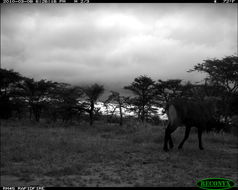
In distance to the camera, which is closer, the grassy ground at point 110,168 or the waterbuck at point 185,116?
the grassy ground at point 110,168

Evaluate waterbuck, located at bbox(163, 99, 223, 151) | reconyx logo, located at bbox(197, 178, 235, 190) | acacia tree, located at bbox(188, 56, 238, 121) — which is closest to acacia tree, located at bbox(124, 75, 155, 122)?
acacia tree, located at bbox(188, 56, 238, 121)

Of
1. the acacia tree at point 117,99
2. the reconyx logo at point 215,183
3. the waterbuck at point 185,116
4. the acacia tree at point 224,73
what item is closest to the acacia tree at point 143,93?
the acacia tree at point 117,99

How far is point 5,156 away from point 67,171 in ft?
7.41

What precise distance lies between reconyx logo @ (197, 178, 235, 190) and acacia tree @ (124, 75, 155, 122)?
22.5 metres

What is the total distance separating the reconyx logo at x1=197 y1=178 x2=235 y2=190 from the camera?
333cm

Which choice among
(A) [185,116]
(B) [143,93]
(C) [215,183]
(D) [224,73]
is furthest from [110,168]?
(B) [143,93]

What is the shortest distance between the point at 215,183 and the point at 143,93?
76.3 ft

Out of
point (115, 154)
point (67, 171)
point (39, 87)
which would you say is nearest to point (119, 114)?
point (39, 87)

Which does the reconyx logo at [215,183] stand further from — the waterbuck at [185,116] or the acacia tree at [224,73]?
the acacia tree at [224,73]

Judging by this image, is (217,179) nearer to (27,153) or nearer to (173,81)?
(27,153)

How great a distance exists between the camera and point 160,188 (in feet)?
11.0

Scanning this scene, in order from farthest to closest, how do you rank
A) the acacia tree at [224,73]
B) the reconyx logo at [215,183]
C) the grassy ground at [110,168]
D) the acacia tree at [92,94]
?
1. the acacia tree at [92,94]
2. the acacia tree at [224,73]
3. the grassy ground at [110,168]
4. the reconyx logo at [215,183]

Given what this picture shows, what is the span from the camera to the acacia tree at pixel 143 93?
26.2 m

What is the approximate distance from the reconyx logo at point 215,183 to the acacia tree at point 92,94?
19.8m
